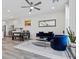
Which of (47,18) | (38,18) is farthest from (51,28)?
(38,18)

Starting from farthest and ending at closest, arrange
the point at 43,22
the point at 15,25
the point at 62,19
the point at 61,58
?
the point at 15,25, the point at 43,22, the point at 62,19, the point at 61,58

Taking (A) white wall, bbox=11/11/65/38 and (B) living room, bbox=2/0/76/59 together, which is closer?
(B) living room, bbox=2/0/76/59

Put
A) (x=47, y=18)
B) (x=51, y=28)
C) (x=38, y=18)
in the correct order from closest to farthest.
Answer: (x=51, y=28), (x=47, y=18), (x=38, y=18)

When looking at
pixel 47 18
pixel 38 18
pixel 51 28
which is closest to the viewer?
pixel 51 28

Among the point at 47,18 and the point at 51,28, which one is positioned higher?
the point at 47,18

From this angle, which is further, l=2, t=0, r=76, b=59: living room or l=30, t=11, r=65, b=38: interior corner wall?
l=30, t=11, r=65, b=38: interior corner wall

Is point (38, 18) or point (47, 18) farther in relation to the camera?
point (38, 18)

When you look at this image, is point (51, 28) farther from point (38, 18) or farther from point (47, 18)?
point (38, 18)

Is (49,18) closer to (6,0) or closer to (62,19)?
(62,19)

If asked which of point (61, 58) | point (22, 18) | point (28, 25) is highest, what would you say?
point (22, 18)

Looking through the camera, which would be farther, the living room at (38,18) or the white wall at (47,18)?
the white wall at (47,18)

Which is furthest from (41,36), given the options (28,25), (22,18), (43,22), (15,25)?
(15,25)

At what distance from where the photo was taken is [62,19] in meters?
9.76

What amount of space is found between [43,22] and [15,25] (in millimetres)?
5378
